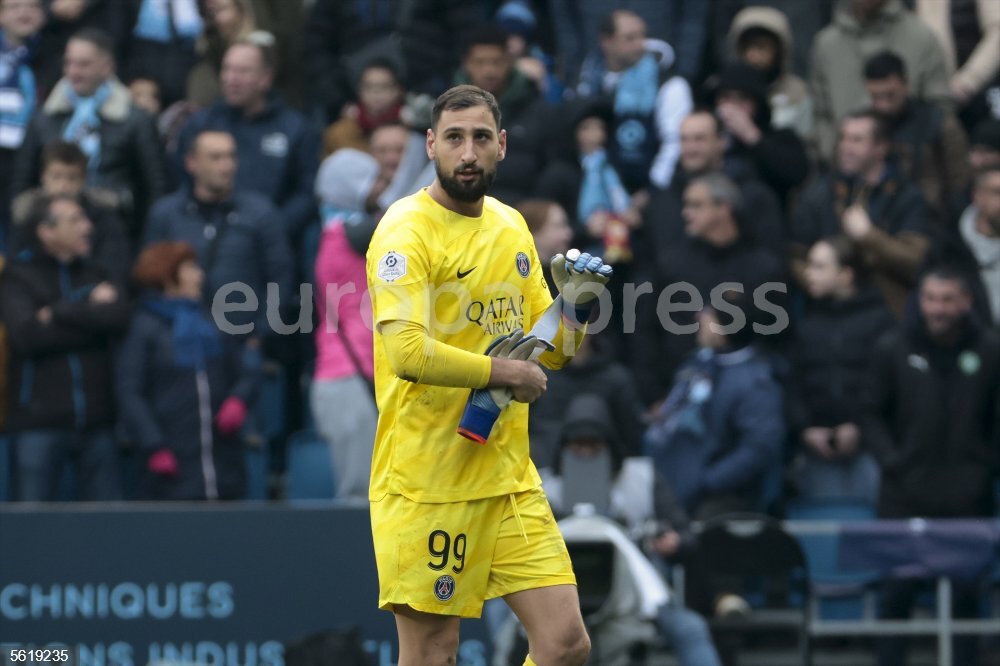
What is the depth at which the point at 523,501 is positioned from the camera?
6910 millimetres

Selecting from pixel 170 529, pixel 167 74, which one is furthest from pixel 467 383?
pixel 167 74

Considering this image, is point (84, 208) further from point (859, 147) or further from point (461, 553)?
point (461, 553)

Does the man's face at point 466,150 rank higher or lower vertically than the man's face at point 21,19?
lower

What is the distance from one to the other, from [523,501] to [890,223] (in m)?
5.55

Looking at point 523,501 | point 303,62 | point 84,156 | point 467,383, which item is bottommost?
point 523,501

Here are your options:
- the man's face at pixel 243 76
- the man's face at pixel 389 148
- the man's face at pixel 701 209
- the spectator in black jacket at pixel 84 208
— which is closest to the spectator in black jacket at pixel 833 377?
the man's face at pixel 701 209

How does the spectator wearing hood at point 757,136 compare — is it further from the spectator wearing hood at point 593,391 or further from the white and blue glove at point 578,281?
the white and blue glove at point 578,281

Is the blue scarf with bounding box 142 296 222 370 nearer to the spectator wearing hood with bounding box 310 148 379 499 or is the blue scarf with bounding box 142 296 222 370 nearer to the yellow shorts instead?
the spectator wearing hood with bounding box 310 148 379 499

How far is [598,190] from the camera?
39.0 ft

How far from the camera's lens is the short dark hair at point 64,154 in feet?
38.1

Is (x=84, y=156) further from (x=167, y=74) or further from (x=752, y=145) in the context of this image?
(x=752, y=145)

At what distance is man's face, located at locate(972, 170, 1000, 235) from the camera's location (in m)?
11.3

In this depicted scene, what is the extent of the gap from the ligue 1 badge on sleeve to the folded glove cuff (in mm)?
532

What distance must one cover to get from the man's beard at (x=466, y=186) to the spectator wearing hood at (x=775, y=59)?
6193 millimetres
